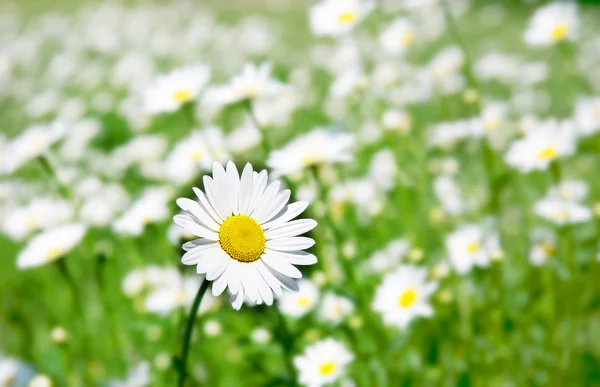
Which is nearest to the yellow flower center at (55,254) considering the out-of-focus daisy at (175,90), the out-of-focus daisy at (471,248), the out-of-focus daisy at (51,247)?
the out-of-focus daisy at (51,247)

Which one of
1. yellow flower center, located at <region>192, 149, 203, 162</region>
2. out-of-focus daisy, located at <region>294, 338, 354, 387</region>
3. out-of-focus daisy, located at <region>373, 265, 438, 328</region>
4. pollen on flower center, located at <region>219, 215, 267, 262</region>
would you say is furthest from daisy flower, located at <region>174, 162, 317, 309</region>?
yellow flower center, located at <region>192, 149, 203, 162</region>

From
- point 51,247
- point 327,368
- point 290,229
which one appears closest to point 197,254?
point 290,229

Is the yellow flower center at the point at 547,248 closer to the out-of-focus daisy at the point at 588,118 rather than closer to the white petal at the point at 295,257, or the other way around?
the out-of-focus daisy at the point at 588,118

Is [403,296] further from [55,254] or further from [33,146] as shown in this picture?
[33,146]

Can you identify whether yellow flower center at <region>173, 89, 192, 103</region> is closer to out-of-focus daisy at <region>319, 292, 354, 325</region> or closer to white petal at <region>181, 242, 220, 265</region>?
out-of-focus daisy at <region>319, 292, 354, 325</region>

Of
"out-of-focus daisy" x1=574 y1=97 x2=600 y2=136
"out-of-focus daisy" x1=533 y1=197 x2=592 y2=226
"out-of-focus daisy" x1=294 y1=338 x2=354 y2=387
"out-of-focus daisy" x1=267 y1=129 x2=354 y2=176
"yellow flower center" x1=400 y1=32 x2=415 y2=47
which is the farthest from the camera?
"yellow flower center" x1=400 y1=32 x2=415 y2=47
